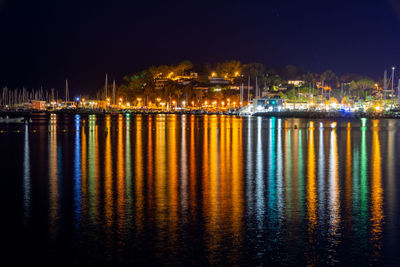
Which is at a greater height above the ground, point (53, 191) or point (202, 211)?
point (53, 191)

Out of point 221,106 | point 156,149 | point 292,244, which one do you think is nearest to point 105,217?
point 292,244

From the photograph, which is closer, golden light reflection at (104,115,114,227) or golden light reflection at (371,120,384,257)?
golden light reflection at (371,120,384,257)

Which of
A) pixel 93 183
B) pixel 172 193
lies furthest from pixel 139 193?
pixel 93 183

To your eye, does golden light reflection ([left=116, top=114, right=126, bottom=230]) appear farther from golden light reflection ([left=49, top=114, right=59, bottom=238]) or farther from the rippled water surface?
golden light reflection ([left=49, top=114, right=59, bottom=238])

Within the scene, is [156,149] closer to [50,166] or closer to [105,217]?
[50,166]

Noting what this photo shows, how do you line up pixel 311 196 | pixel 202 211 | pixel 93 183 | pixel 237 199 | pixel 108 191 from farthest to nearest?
1. pixel 93 183
2. pixel 108 191
3. pixel 311 196
4. pixel 237 199
5. pixel 202 211

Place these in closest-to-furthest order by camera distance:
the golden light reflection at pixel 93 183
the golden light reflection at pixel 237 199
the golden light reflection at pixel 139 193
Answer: the golden light reflection at pixel 237 199 < the golden light reflection at pixel 139 193 < the golden light reflection at pixel 93 183

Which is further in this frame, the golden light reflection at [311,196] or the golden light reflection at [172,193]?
the golden light reflection at [311,196]

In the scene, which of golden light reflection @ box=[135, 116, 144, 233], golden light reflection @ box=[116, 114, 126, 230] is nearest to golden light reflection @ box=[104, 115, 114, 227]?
golden light reflection @ box=[116, 114, 126, 230]

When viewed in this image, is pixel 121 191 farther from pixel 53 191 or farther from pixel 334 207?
pixel 334 207

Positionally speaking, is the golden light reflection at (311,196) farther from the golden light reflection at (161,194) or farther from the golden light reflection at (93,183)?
the golden light reflection at (93,183)

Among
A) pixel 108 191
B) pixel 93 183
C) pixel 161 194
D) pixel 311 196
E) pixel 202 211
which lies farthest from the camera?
pixel 93 183

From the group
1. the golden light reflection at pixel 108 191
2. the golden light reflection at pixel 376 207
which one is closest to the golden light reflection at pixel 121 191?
the golden light reflection at pixel 108 191

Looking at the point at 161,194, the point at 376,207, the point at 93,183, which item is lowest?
the point at 376,207
